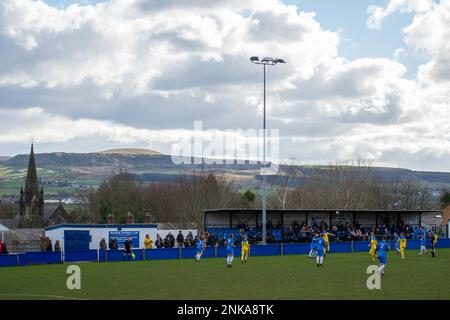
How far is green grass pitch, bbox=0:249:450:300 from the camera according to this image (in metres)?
22.9

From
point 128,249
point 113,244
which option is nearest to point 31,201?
point 113,244

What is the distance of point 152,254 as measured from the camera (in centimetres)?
4550

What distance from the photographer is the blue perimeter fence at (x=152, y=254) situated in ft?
134

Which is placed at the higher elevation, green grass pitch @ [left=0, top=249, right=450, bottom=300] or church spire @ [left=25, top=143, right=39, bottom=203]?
church spire @ [left=25, top=143, right=39, bottom=203]

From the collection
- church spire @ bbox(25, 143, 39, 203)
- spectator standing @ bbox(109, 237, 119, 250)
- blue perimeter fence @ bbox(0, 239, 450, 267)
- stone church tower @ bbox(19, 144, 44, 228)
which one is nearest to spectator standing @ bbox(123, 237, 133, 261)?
blue perimeter fence @ bbox(0, 239, 450, 267)

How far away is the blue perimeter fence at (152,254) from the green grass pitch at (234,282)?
4449 millimetres

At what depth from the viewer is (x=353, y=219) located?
67188 millimetres

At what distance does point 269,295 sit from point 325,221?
4445 centimetres

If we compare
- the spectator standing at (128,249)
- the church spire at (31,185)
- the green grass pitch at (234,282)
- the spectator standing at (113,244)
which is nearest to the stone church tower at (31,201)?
the church spire at (31,185)

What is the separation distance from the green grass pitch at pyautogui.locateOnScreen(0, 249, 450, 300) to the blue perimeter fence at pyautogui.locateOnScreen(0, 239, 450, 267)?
4.45 metres

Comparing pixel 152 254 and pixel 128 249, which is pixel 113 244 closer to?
pixel 152 254

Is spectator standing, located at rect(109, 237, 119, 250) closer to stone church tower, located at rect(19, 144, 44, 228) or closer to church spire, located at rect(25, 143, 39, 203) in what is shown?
stone church tower, located at rect(19, 144, 44, 228)
